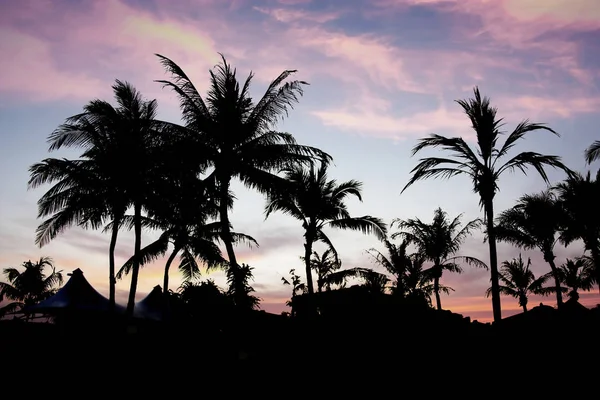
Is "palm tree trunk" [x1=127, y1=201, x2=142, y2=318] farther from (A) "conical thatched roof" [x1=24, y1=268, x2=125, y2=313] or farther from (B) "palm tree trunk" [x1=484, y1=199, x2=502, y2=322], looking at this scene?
(B) "palm tree trunk" [x1=484, y1=199, x2=502, y2=322]

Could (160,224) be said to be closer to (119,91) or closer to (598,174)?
(119,91)

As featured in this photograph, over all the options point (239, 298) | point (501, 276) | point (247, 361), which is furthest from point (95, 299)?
point (501, 276)

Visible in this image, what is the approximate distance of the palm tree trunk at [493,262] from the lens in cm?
1388

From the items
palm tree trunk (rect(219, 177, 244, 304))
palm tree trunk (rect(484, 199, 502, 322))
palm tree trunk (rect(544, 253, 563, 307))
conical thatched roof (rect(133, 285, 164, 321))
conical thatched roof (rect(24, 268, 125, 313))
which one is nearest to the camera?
palm tree trunk (rect(484, 199, 502, 322))

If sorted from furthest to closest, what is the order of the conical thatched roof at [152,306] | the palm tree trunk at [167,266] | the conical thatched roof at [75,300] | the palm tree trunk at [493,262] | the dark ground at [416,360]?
the palm tree trunk at [167,266] < the conical thatched roof at [152,306] < the conical thatched roof at [75,300] < the palm tree trunk at [493,262] < the dark ground at [416,360]

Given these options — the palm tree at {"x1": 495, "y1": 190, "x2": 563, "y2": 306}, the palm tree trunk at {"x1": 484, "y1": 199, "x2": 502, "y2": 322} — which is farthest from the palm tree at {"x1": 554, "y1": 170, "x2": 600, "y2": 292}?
the palm tree trunk at {"x1": 484, "y1": 199, "x2": 502, "y2": 322}

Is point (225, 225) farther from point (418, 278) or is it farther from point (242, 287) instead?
point (418, 278)

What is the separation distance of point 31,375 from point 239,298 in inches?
279

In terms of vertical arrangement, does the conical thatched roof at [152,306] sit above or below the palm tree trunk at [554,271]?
below

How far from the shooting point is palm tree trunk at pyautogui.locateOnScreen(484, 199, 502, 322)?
13.9 meters

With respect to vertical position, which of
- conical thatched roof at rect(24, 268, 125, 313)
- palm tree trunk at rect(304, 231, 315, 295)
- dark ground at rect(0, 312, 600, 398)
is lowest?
dark ground at rect(0, 312, 600, 398)

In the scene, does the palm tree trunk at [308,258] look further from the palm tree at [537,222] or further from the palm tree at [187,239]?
the palm tree at [537,222]

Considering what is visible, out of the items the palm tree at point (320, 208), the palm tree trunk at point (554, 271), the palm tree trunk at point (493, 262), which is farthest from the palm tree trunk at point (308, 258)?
the palm tree trunk at point (554, 271)

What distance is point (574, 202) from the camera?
82.0ft
